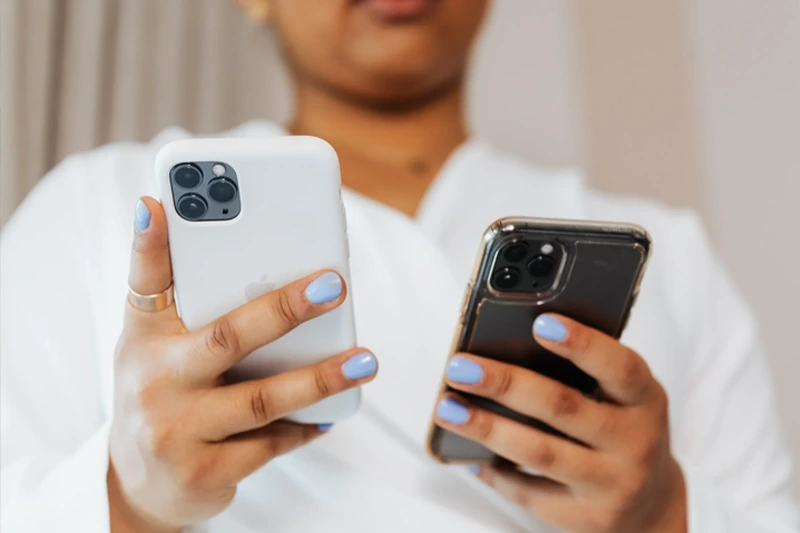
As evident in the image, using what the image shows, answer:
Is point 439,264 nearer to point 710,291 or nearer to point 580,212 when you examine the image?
point 580,212

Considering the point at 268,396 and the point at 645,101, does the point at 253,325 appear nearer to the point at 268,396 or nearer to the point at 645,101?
the point at 268,396

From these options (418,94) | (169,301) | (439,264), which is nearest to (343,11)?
(418,94)

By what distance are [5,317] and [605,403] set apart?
428mm

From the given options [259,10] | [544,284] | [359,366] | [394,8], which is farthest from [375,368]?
[259,10]

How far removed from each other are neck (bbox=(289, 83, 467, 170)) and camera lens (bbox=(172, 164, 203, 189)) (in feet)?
1.22

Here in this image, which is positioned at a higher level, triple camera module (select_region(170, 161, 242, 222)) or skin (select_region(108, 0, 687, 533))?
triple camera module (select_region(170, 161, 242, 222))

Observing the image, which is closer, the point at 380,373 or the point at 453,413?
the point at 453,413

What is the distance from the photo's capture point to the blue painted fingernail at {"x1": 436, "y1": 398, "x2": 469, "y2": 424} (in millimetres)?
418

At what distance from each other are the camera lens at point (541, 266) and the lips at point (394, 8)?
33 cm

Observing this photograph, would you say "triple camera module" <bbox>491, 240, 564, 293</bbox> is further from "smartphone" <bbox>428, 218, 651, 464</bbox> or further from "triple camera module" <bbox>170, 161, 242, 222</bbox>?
"triple camera module" <bbox>170, 161, 242, 222</bbox>

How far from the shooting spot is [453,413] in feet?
1.37

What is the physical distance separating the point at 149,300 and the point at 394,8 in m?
0.39

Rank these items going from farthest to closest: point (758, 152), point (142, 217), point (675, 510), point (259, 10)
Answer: point (758, 152) → point (259, 10) → point (675, 510) → point (142, 217)

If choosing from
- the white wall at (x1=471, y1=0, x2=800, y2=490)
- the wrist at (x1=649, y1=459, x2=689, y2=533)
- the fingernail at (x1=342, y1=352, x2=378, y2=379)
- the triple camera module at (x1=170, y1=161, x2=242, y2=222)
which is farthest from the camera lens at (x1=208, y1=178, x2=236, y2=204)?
the white wall at (x1=471, y1=0, x2=800, y2=490)
